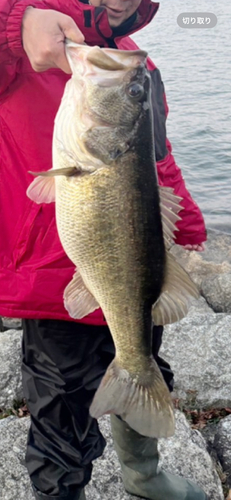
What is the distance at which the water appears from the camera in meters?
11.9

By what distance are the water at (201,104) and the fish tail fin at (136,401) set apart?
7.94 metres

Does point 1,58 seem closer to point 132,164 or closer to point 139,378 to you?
point 132,164

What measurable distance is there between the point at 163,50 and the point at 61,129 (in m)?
23.0

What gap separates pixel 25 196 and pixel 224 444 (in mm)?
2298

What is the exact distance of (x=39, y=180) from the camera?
2.02 m

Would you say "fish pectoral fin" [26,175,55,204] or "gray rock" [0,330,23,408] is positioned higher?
"fish pectoral fin" [26,175,55,204]

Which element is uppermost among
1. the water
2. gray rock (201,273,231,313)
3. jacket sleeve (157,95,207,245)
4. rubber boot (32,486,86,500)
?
jacket sleeve (157,95,207,245)

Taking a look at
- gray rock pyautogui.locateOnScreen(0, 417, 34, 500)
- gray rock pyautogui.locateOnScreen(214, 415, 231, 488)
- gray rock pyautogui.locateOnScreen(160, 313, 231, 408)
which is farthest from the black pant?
gray rock pyautogui.locateOnScreen(160, 313, 231, 408)

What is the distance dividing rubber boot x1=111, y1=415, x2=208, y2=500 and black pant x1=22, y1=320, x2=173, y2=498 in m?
0.41

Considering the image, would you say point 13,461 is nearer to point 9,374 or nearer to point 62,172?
point 9,374

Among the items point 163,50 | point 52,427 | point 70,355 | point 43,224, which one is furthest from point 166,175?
point 163,50

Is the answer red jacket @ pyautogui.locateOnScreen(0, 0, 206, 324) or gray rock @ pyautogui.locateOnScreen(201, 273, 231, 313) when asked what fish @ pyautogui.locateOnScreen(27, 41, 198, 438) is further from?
gray rock @ pyautogui.locateOnScreen(201, 273, 231, 313)

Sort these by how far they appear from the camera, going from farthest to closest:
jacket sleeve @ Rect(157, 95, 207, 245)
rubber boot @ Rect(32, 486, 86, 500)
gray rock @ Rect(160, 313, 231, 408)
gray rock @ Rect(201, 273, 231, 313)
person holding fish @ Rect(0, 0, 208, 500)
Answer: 1. gray rock @ Rect(201, 273, 231, 313)
2. gray rock @ Rect(160, 313, 231, 408)
3. jacket sleeve @ Rect(157, 95, 207, 245)
4. rubber boot @ Rect(32, 486, 86, 500)
5. person holding fish @ Rect(0, 0, 208, 500)

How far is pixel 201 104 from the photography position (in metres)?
16.6
